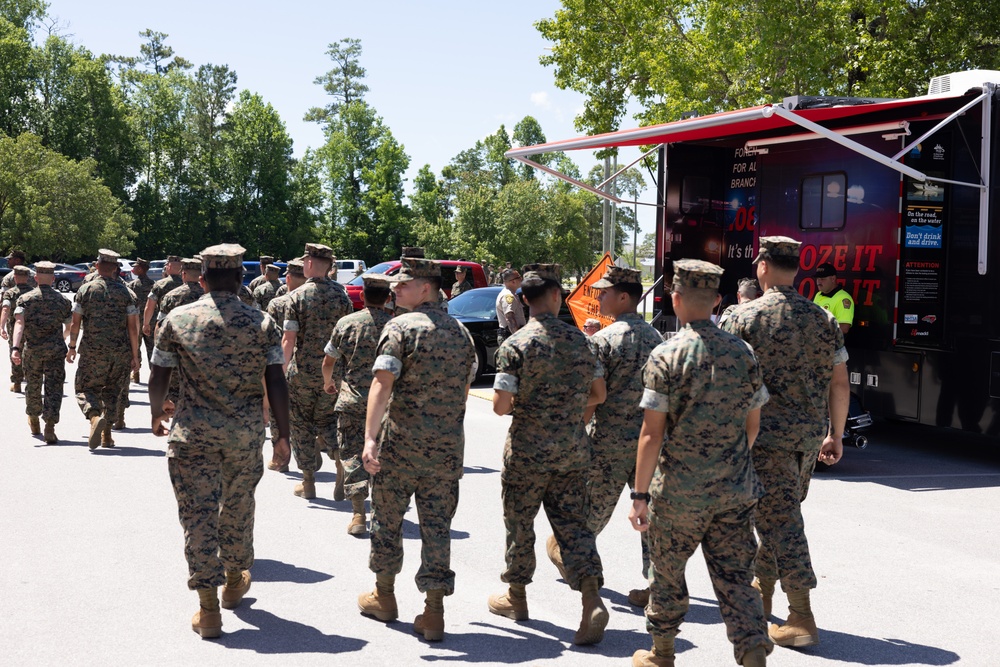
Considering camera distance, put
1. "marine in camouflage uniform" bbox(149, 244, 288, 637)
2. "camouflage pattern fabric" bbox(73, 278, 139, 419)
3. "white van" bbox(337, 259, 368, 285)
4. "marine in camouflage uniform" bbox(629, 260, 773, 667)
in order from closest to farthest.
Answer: "marine in camouflage uniform" bbox(629, 260, 773, 667) → "marine in camouflage uniform" bbox(149, 244, 288, 637) → "camouflage pattern fabric" bbox(73, 278, 139, 419) → "white van" bbox(337, 259, 368, 285)

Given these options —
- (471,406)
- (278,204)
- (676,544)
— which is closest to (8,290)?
(471,406)

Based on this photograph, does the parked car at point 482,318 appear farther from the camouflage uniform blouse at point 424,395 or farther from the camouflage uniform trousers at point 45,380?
the camouflage uniform blouse at point 424,395

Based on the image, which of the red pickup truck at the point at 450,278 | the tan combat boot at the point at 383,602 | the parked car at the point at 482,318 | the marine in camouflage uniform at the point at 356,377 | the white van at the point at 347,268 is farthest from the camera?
the white van at the point at 347,268

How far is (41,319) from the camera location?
35.7ft

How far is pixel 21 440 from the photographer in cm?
1091

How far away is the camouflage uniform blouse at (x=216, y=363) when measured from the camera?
524 centimetres

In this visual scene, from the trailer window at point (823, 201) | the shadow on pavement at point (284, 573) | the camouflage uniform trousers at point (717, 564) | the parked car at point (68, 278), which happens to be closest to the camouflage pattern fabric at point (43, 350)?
the shadow on pavement at point (284, 573)

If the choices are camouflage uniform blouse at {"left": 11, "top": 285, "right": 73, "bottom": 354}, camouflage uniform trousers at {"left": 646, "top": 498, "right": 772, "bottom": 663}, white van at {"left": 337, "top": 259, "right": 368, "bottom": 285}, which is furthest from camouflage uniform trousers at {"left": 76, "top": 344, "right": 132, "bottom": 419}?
white van at {"left": 337, "top": 259, "right": 368, "bottom": 285}

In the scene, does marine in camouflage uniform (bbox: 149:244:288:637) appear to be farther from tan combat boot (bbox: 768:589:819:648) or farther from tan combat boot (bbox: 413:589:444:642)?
tan combat boot (bbox: 768:589:819:648)

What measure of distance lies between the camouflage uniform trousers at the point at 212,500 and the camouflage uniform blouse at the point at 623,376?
1.94 metres

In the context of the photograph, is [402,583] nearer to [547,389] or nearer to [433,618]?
[433,618]

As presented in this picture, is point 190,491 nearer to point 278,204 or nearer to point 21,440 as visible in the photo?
point 21,440

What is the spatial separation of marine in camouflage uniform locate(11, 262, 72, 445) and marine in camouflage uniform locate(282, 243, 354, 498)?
3.58 m

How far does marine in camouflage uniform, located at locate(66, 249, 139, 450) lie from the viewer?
1034 cm
